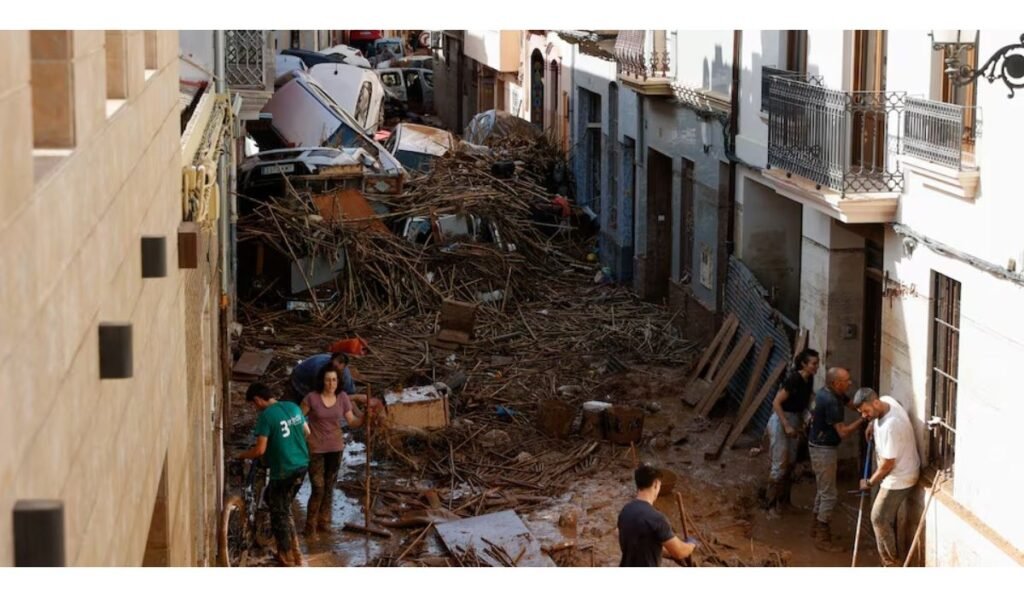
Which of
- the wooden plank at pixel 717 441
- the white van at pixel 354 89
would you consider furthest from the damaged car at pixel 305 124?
the wooden plank at pixel 717 441

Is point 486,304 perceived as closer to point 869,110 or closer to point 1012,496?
point 869,110

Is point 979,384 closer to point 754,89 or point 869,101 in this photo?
point 869,101

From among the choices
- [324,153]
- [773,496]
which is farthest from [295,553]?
[324,153]

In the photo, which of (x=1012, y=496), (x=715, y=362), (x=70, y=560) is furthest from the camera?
(x=715, y=362)

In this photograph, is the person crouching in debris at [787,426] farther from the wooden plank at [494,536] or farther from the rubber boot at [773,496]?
the wooden plank at [494,536]

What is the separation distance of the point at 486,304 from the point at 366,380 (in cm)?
418

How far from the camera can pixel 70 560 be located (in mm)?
4438

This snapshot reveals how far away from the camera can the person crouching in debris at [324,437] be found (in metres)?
13.0

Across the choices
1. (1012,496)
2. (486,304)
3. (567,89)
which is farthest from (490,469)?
(567,89)

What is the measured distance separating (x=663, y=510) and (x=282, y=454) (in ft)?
12.9

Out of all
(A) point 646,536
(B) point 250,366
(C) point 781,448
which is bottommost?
(B) point 250,366

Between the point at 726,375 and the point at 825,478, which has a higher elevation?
the point at 726,375

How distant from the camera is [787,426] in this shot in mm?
14023

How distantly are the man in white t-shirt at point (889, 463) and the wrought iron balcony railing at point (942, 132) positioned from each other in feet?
6.64
